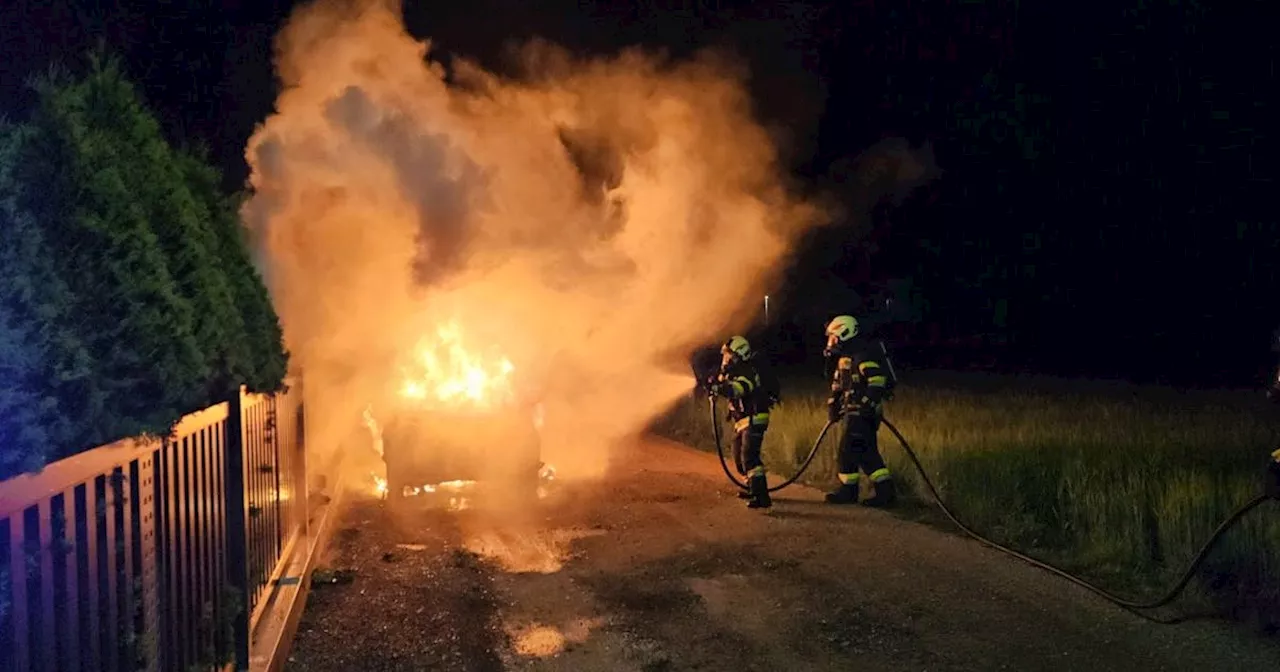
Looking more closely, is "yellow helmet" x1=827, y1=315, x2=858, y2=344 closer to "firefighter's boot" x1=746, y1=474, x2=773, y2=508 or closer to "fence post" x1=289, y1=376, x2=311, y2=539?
"firefighter's boot" x1=746, y1=474, x2=773, y2=508

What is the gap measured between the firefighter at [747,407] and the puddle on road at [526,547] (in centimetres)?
188

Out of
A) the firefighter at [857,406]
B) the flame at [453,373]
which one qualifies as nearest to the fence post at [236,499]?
the flame at [453,373]

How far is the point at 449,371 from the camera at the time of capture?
12391mm

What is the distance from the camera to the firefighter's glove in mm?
6000

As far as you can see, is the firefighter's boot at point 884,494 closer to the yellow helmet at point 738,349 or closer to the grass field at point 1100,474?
the grass field at point 1100,474

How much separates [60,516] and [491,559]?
536 centimetres

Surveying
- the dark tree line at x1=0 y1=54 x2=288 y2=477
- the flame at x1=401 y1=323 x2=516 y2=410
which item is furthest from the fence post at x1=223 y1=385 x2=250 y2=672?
the flame at x1=401 y1=323 x2=516 y2=410

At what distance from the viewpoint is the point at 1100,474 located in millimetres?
9906

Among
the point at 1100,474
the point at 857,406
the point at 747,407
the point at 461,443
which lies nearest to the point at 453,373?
the point at 461,443

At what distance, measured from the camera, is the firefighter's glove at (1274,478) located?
6000 mm

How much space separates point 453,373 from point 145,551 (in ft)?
28.5

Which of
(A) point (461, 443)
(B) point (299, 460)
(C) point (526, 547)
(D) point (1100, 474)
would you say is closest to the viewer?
(B) point (299, 460)

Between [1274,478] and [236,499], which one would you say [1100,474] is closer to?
[1274,478]

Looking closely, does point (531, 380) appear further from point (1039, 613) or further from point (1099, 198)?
point (1099, 198)
